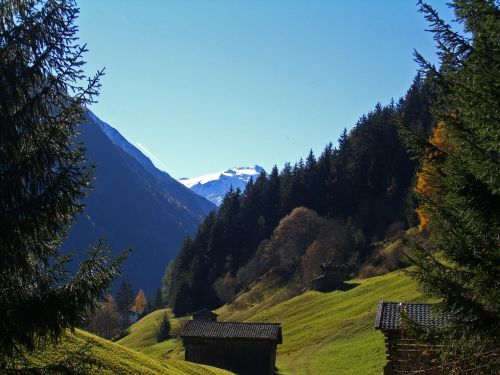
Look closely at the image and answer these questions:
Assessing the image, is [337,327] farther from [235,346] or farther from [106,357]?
[106,357]

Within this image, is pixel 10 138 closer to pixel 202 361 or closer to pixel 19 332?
pixel 19 332

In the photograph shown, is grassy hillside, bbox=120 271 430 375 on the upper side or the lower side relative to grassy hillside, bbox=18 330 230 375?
lower

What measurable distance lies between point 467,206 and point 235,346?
4441 cm

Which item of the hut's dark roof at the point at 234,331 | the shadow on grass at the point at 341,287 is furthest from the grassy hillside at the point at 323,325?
the hut's dark roof at the point at 234,331

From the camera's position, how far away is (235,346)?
54906 mm

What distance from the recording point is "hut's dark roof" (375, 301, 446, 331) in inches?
1013

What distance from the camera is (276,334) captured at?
54.2 m

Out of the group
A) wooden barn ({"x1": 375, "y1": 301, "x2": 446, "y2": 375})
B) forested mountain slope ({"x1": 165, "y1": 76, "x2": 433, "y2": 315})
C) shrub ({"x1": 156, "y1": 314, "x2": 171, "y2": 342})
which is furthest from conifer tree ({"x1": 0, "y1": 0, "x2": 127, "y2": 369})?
forested mountain slope ({"x1": 165, "y1": 76, "x2": 433, "y2": 315})

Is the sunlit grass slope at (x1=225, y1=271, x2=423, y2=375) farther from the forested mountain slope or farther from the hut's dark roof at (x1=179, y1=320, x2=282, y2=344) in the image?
the forested mountain slope

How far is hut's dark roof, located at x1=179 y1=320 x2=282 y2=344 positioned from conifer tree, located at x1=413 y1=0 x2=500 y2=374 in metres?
40.7

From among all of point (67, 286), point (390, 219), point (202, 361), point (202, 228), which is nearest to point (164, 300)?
point (202, 228)

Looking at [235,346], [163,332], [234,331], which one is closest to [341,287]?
[163,332]

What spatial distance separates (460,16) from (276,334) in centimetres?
4445

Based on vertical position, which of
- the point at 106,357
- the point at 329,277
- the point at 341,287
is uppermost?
the point at 106,357
